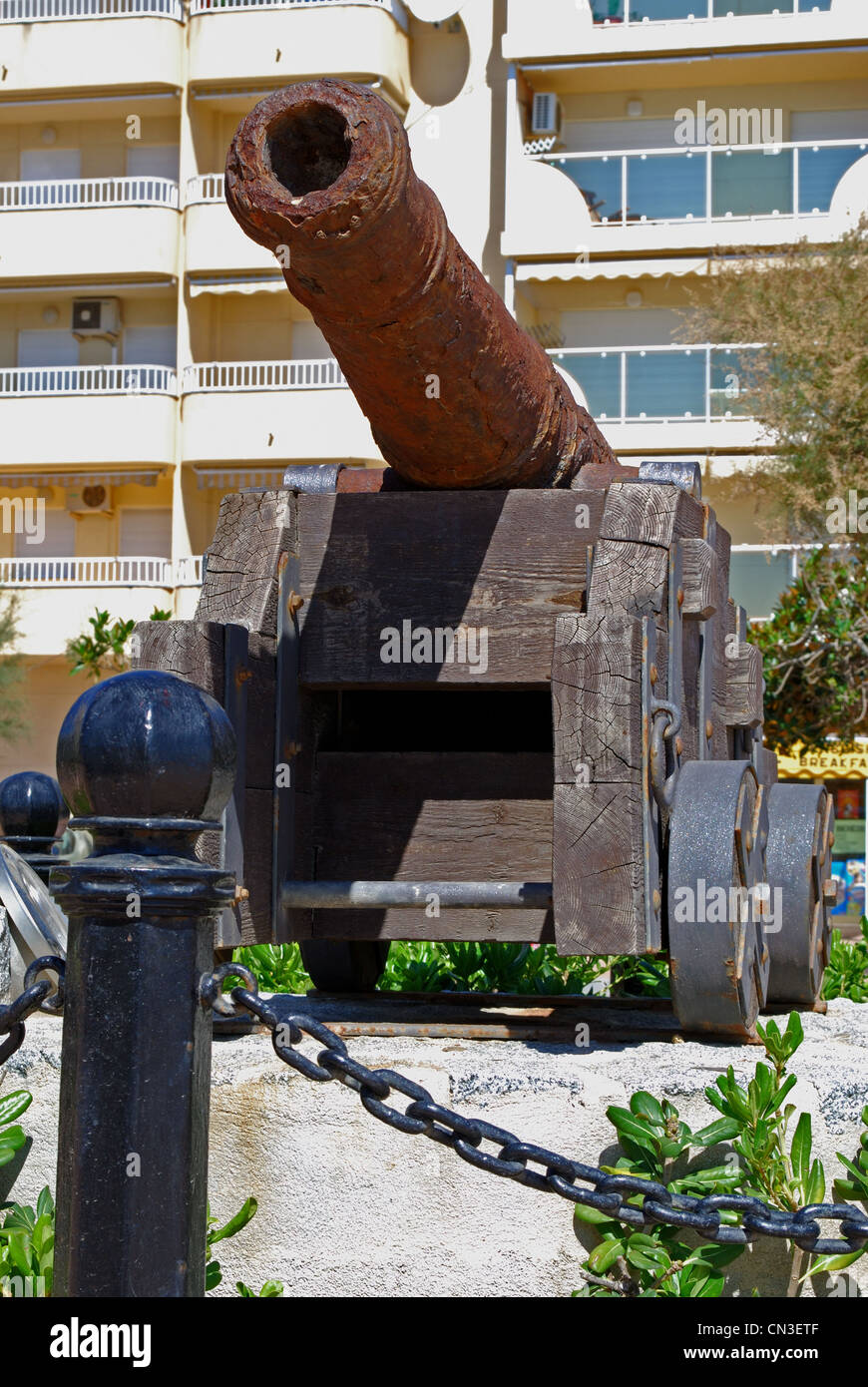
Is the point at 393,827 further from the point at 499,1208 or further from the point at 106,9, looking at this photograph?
the point at 106,9

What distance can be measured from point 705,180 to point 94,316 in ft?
35.6

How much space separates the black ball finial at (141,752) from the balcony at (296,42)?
92.8 feet

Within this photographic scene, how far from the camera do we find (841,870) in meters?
28.8

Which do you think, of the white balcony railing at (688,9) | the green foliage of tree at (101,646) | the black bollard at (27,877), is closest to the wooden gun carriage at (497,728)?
the black bollard at (27,877)

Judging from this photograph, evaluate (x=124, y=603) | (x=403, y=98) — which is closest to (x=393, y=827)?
(x=124, y=603)

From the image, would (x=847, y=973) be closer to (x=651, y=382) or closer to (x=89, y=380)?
(x=651, y=382)

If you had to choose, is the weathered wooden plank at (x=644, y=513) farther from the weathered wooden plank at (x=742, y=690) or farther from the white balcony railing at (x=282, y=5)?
the white balcony railing at (x=282, y=5)

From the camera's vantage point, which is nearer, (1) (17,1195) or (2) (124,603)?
(1) (17,1195)

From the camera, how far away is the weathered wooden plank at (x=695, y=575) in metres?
4.57

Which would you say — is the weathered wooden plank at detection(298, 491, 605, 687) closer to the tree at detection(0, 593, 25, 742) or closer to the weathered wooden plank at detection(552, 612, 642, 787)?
the weathered wooden plank at detection(552, 612, 642, 787)

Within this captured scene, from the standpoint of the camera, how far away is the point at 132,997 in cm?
239

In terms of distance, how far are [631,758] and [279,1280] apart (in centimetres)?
141

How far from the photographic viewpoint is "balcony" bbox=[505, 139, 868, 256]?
2820cm

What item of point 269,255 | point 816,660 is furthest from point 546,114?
point 816,660
